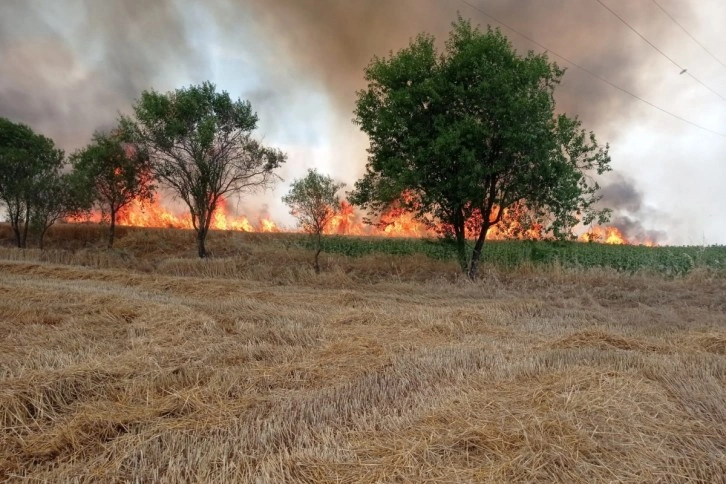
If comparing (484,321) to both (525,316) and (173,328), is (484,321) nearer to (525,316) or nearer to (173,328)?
(525,316)

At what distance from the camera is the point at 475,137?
16.3 meters

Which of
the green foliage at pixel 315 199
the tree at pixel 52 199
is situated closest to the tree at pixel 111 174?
the tree at pixel 52 199

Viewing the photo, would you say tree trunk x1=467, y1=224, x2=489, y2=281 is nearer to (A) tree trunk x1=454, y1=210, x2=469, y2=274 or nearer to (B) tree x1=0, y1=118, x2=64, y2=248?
(A) tree trunk x1=454, y1=210, x2=469, y2=274

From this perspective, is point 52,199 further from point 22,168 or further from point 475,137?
point 475,137

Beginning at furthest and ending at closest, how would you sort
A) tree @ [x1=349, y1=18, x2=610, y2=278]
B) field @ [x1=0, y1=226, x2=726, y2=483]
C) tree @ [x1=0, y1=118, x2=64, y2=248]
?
tree @ [x1=0, y1=118, x2=64, y2=248] < tree @ [x1=349, y1=18, x2=610, y2=278] < field @ [x1=0, y1=226, x2=726, y2=483]

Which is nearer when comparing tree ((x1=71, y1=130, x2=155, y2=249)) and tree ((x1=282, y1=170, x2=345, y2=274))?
tree ((x1=282, y1=170, x2=345, y2=274))

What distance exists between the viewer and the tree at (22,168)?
31719 millimetres

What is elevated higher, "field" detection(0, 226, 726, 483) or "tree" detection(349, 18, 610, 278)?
"tree" detection(349, 18, 610, 278)

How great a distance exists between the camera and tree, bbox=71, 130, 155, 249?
1258 inches

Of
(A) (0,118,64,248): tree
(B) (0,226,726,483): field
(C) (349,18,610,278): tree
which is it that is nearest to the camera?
(B) (0,226,726,483): field

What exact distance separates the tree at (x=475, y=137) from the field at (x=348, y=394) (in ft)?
23.2

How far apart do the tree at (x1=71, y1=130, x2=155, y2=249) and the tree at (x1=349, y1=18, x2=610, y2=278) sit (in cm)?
2107

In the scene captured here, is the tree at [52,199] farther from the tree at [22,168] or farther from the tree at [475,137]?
the tree at [475,137]

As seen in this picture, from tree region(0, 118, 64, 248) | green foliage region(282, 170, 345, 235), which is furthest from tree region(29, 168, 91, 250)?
green foliage region(282, 170, 345, 235)
